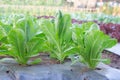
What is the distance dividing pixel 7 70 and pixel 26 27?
22 cm

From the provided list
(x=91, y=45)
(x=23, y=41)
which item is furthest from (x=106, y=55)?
(x=23, y=41)

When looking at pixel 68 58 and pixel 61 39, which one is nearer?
pixel 61 39

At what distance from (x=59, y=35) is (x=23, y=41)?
185 mm

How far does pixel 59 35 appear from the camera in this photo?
1396 millimetres

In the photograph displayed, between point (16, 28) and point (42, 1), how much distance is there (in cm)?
1080

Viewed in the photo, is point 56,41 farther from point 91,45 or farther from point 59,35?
point 91,45

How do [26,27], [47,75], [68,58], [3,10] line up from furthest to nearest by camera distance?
[3,10], [68,58], [26,27], [47,75]

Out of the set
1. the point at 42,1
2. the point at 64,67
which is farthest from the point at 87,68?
the point at 42,1

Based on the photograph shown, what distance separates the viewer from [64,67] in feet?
4.41

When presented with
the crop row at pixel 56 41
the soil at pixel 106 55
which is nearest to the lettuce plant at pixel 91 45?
the crop row at pixel 56 41

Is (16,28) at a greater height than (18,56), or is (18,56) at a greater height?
(16,28)

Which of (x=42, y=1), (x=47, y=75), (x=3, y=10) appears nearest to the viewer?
(x=47, y=75)

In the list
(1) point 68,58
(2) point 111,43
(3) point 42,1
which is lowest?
(3) point 42,1

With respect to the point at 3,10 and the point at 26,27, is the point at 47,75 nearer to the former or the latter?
the point at 26,27
